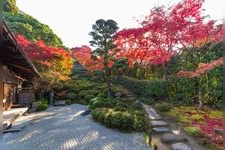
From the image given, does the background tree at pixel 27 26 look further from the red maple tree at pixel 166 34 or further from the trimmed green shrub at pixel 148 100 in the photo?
the trimmed green shrub at pixel 148 100

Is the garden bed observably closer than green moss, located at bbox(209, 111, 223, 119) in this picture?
Yes

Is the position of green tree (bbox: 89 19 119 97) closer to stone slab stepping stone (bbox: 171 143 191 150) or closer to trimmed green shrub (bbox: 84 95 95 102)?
trimmed green shrub (bbox: 84 95 95 102)

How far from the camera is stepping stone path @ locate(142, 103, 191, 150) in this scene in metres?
10.5

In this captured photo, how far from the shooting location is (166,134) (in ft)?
39.8

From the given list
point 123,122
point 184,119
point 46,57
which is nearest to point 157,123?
point 184,119

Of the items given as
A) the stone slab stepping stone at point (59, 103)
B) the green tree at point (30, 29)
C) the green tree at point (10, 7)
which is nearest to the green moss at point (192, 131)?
the stone slab stepping stone at point (59, 103)

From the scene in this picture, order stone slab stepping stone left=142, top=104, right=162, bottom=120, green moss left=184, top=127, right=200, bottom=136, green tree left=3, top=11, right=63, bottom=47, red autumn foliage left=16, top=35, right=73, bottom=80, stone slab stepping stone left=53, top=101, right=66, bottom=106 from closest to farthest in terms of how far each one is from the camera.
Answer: green moss left=184, top=127, right=200, bottom=136, stone slab stepping stone left=142, top=104, right=162, bottom=120, red autumn foliage left=16, top=35, right=73, bottom=80, stone slab stepping stone left=53, top=101, right=66, bottom=106, green tree left=3, top=11, right=63, bottom=47

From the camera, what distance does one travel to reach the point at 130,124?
12.9 meters

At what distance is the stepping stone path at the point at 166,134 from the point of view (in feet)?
34.4

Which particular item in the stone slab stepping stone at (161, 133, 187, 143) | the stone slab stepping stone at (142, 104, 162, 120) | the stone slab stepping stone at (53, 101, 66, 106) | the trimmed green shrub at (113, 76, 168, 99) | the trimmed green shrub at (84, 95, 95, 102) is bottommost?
the stone slab stepping stone at (161, 133, 187, 143)

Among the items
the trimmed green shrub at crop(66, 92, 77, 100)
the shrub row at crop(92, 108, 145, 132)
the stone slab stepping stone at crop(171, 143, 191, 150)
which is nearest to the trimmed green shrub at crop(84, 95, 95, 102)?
the trimmed green shrub at crop(66, 92, 77, 100)

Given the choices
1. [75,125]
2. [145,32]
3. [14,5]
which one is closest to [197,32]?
[145,32]

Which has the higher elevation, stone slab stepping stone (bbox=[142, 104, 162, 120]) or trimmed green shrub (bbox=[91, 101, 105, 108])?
trimmed green shrub (bbox=[91, 101, 105, 108])

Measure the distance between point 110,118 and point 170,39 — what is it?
9298 mm
